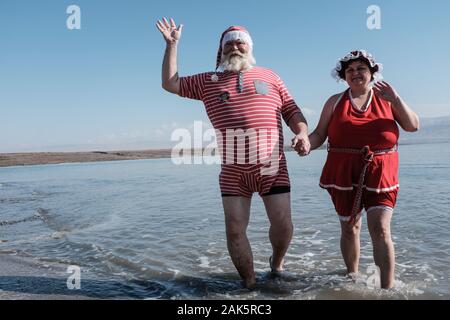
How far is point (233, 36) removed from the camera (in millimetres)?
3916

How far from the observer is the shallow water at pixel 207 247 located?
13.2 feet

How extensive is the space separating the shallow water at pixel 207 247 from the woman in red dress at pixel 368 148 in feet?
2.07

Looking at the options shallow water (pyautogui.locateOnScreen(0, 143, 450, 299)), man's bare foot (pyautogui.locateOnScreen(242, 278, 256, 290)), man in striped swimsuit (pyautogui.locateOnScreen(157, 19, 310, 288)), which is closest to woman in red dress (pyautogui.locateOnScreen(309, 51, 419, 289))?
man in striped swimsuit (pyautogui.locateOnScreen(157, 19, 310, 288))

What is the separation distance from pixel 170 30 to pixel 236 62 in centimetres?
68

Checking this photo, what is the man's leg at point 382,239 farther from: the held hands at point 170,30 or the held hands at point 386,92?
the held hands at point 170,30

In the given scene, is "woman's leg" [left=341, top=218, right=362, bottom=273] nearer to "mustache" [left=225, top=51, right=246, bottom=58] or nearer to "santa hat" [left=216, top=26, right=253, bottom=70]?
"mustache" [left=225, top=51, right=246, bottom=58]

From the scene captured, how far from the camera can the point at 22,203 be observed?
38.0 ft

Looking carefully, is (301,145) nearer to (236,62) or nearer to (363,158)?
(363,158)

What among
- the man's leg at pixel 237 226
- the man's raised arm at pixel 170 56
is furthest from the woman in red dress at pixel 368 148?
the man's raised arm at pixel 170 56

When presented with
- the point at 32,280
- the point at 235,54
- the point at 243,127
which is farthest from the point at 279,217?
the point at 32,280

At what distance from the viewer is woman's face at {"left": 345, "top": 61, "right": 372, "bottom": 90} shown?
3.66 metres
